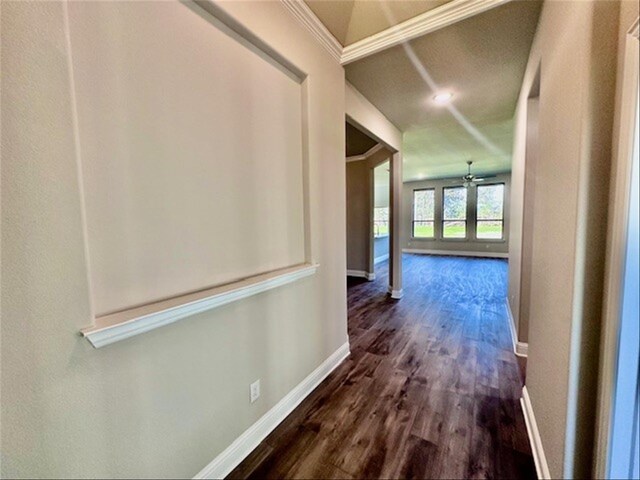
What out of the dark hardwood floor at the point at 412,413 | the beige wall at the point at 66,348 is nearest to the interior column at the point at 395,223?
the dark hardwood floor at the point at 412,413

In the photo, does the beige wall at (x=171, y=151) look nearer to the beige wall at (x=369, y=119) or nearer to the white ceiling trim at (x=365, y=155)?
the beige wall at (x=369, y=119)

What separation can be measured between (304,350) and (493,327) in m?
2.51

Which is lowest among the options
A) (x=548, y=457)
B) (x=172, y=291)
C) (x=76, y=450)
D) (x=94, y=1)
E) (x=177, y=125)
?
(x=548, y=457)

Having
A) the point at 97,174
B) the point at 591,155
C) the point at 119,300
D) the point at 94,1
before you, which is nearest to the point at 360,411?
the point at 119,300

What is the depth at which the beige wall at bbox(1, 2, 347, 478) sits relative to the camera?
764mm

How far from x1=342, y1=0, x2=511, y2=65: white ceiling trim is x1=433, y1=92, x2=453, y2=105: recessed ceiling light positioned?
1.17m

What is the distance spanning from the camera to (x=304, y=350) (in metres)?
2.00

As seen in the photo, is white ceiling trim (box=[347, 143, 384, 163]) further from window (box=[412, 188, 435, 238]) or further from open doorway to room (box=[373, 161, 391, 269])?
window (box=[412, 188, 435, 238])

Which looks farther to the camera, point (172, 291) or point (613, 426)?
point (172, 291)

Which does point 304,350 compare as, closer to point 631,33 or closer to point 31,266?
point 31,266

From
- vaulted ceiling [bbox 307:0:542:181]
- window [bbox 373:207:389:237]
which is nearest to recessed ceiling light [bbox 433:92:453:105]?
vaulted ceiling [bbox 307:0:542:181]

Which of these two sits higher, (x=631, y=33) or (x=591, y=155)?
(x=631, y=33)

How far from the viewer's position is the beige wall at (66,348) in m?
0.76

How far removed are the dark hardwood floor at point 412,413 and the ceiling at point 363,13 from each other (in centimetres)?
275
